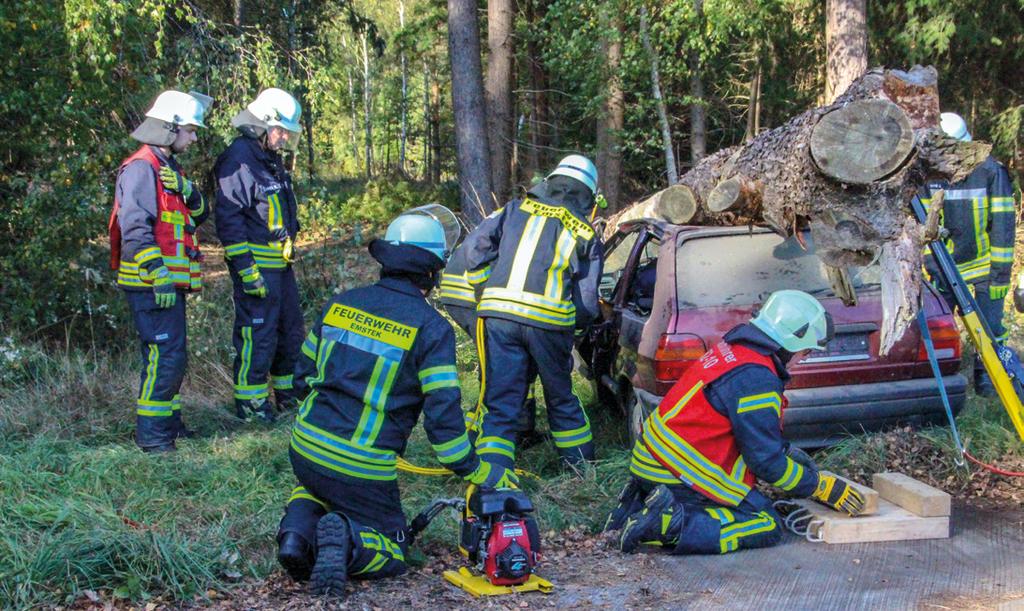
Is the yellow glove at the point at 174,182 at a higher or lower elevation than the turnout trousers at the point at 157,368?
higher

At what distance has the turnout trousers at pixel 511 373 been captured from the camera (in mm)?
5223

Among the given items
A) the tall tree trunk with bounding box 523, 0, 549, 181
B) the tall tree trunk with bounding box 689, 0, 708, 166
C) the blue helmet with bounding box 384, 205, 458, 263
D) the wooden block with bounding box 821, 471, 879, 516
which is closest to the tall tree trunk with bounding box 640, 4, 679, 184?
the tall tree trunk with bounding box 689, 0, 708, 166

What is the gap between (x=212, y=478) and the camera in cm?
521

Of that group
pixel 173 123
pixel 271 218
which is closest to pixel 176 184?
pixel 173 123

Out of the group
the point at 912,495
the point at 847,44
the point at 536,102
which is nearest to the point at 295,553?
the point at 912,495

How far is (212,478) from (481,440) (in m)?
1.49

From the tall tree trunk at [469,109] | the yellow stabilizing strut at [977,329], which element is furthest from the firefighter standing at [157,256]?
the tall tree trunk at [469,109]

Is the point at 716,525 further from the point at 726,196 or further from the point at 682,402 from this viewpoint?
the point at 726,196

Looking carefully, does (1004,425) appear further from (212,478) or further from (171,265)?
(171,265)

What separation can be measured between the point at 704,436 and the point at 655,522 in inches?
17.7

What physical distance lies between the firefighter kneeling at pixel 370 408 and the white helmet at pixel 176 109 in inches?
107

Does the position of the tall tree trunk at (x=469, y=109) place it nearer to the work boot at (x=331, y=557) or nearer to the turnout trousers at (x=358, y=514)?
Answer: the turnout trousers at (x=358, y=514)

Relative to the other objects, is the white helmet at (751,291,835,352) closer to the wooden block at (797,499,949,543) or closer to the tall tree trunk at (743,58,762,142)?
the wooden block at (797,499,949,543)

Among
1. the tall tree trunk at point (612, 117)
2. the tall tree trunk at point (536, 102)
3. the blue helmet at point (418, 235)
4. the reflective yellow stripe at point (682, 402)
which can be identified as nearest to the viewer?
the blue helmet at point (418, 235)
